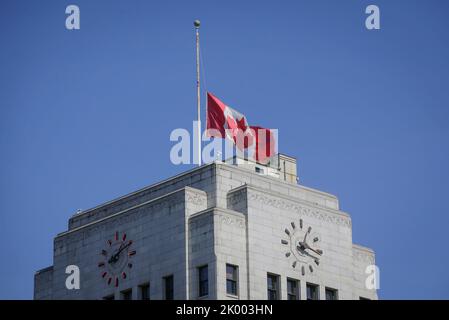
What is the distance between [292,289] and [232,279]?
5623mm

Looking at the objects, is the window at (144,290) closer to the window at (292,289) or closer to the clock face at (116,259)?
the clock face at (116,259)

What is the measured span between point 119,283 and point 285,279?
1223 cm

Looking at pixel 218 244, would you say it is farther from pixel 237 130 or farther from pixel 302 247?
pixel 237 130

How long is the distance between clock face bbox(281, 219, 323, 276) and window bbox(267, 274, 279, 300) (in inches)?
Result: 73.4

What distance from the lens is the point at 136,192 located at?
11856cm

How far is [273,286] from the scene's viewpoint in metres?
112

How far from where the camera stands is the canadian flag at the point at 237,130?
4569 inches

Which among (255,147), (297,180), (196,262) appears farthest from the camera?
(297,180)

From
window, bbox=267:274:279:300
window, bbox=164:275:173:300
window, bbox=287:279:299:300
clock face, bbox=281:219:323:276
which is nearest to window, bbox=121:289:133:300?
window, bbox=164:275:173:300

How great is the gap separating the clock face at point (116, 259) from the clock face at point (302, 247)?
11.4 m

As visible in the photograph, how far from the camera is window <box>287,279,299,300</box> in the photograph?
112875 millimetres
